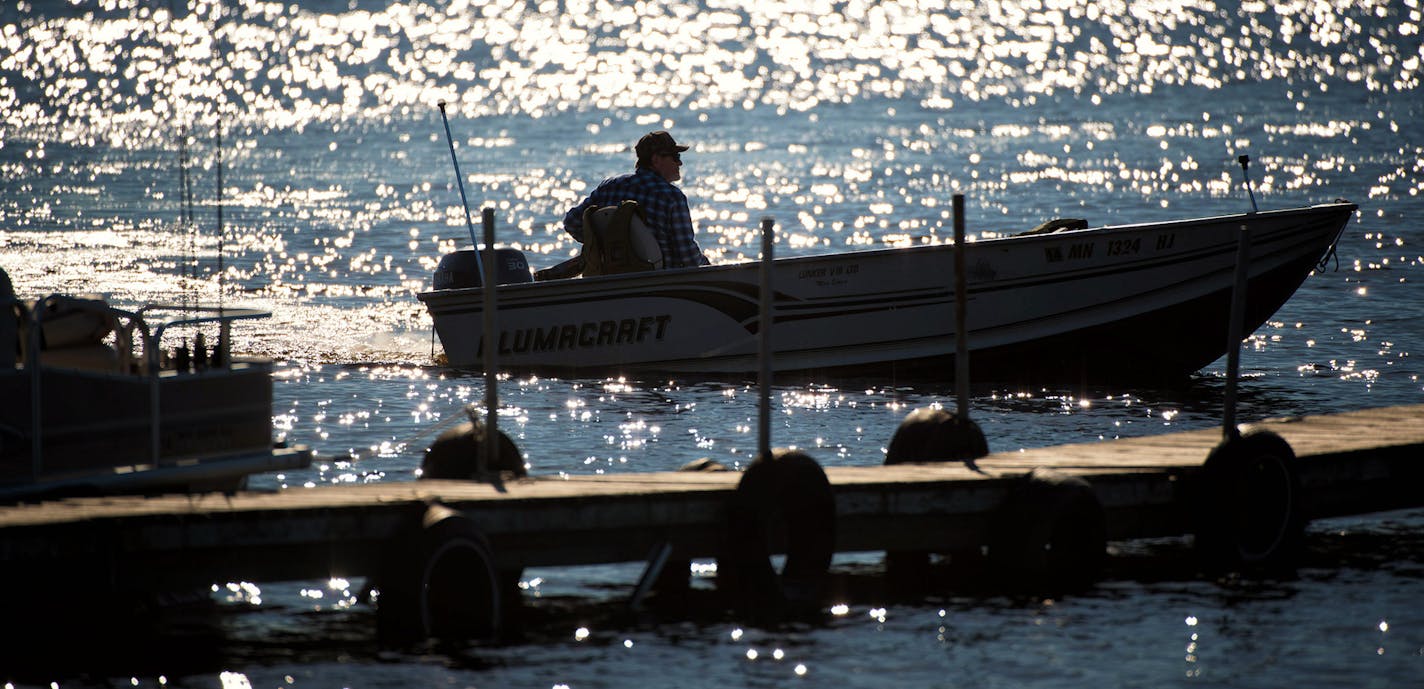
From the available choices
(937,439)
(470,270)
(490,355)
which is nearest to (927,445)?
(937,439)

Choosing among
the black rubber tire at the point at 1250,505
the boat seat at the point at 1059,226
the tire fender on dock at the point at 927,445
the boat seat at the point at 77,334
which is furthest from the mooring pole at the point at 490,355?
the boat seat at the point at 1059,226

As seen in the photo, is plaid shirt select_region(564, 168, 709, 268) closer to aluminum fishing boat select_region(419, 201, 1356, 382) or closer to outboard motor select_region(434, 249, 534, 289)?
aluminum fishing boat select_region(419, 201, 1356, 382)

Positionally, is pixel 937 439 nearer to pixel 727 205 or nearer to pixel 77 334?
pixel 77 334

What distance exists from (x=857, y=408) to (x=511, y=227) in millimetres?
20612

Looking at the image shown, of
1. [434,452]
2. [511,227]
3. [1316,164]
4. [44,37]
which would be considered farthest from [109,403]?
[44,37]

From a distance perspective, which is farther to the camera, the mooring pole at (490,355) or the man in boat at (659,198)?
the man in boat at (659,198)

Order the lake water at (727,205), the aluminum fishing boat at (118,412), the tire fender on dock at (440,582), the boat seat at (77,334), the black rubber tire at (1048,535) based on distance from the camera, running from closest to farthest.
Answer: the tire fender on dock at (440,582) < the lake water at (727,205) < the aluminum fishing boat at (118,412) < the boat seat at (77,334) < the black rubber tire at (1048,535)

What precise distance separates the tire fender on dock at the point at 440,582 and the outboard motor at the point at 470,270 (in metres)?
7.69

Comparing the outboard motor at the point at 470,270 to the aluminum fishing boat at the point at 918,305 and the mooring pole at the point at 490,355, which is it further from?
the mooring pole at the point at 490,355

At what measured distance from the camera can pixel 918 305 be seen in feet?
54.7

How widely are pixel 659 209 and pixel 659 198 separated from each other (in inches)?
5.4

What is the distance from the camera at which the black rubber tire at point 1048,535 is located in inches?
406

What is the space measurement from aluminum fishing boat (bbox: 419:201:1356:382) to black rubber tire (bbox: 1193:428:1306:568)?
5.63 m

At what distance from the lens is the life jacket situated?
1628 cm
